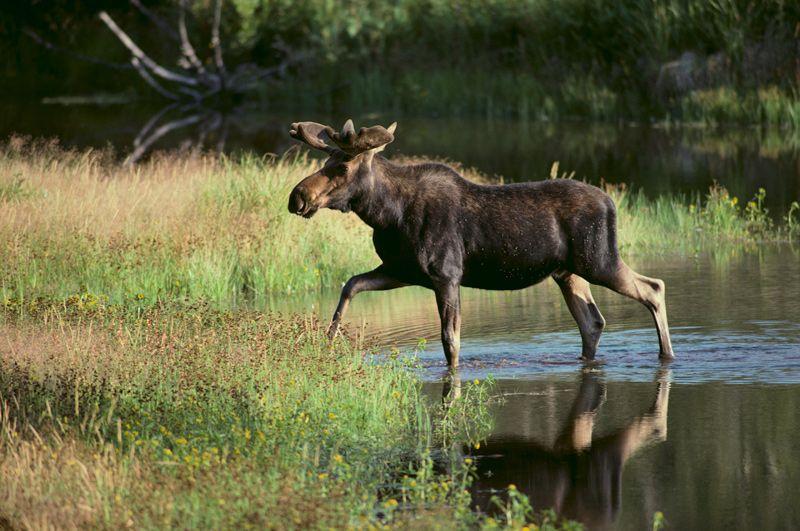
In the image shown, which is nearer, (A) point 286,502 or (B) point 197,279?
(A) point 286,502

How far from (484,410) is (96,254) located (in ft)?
25.6

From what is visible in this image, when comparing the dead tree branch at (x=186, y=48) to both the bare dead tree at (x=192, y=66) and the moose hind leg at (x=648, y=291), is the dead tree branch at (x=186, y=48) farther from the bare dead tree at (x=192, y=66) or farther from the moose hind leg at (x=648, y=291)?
the moose hind leg at (x=648, y=291)

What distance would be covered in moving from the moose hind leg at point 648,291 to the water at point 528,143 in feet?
39.4

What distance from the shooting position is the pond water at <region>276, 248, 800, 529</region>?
8.73 metres

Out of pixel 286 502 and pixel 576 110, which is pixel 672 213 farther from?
pixel 576 110

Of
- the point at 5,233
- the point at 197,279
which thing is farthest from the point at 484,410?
the point at 5,233

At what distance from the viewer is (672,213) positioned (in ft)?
73.5

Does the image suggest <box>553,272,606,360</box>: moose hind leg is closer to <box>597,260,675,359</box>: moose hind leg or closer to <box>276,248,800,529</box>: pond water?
<box>276,248,800,529</box>: pond water

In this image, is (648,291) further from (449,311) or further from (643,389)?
(449,311)

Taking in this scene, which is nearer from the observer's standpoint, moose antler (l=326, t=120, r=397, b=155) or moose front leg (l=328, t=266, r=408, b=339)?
moose antler (l=326, t=120, r=397, b=155)

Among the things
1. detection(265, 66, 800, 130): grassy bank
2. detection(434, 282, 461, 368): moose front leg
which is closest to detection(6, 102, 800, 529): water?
detection(434, 282, 461, 368): moose front leg

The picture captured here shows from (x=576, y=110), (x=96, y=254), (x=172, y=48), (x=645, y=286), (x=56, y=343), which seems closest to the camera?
(x=56, y=343)

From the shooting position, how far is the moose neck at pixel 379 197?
40.6 ft

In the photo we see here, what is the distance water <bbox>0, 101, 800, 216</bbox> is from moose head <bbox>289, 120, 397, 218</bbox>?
13.5 metres
